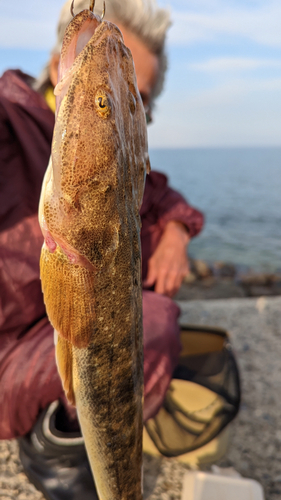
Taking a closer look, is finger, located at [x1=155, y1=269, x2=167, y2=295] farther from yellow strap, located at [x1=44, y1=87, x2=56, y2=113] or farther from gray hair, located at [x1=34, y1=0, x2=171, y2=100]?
gray hair, located at [x1=34, y1=0, x2=171, y2=100]

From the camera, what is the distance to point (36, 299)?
248 centimetres

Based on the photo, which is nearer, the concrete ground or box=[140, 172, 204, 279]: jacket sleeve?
the concrete ground

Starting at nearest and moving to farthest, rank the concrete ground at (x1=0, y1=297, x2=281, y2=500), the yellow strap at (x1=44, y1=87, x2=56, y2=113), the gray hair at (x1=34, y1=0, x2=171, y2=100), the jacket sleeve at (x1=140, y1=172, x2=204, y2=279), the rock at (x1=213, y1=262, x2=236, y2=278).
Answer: the gray hair at (x1=34, y1=0, x2=171, y2=100), the yellow strap at (x1=44, y1=87, x2=56, y2=113), the concrete ground at (x1=0, y1=297, x2=281, y2=500), the jacket sleeve at (x1=140, y1=172, x2=204, y2=279), the rock at (x1=213, y1=262, x2=236, y2=278)

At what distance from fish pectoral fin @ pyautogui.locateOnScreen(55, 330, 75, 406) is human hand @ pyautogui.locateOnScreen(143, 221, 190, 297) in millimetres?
1726

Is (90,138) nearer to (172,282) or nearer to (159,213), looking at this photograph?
(172,282)

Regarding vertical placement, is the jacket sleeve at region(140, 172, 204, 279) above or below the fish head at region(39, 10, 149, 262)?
below

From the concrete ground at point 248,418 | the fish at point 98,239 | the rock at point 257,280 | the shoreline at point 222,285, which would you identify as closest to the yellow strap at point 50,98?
the fish at point 98,239

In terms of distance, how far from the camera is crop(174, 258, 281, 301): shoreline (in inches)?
412

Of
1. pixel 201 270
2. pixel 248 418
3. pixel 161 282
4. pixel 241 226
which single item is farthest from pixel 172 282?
pixel 241 226

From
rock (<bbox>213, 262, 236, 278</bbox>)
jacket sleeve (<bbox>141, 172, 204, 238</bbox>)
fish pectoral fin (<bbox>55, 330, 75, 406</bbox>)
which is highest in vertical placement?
jacket sleeve (<bbox>141, 172, 204, 238</bbox>)

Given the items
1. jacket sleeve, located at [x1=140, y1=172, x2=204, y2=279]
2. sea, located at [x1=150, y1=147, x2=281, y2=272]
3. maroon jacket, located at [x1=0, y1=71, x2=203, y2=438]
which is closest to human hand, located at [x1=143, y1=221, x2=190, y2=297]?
jacket sleeve, located at [x1=140, y1=172, x2=204, y2=279]

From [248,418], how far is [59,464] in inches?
70.2

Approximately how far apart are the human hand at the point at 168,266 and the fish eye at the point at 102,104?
2040 mm

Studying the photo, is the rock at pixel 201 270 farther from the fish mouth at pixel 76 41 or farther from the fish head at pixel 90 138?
the fish mouth at pixel 76 41
